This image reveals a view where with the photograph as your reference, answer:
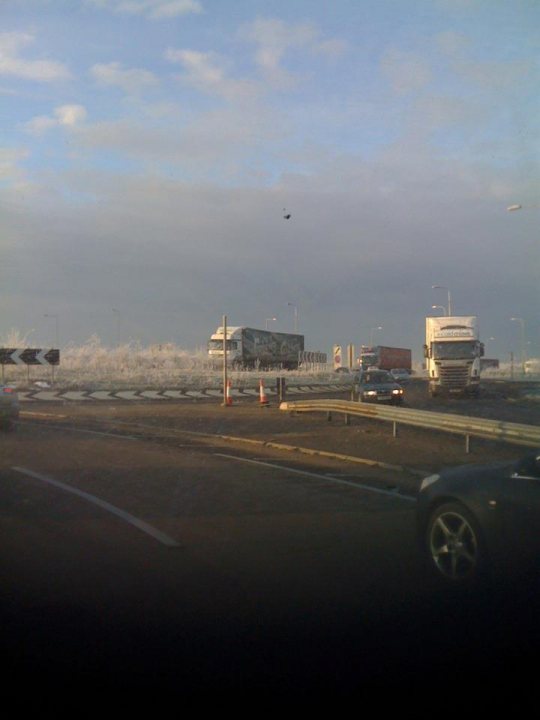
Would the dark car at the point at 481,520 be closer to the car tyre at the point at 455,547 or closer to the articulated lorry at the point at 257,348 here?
the car tyre at the point at 455,547

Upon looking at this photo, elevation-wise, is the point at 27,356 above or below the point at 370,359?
below

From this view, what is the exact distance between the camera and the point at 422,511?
7.82 m

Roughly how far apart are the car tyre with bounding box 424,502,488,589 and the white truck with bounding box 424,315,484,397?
35.4 metres

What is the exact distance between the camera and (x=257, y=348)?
79562 mm

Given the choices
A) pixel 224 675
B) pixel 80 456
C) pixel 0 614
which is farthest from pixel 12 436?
pixel 224 675

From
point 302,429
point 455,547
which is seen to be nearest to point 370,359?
point 302,429

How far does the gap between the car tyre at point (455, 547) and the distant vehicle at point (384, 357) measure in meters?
78.0

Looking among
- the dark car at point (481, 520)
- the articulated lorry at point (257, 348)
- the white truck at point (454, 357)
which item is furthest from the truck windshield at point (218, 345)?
the dark car at point (481, 520)

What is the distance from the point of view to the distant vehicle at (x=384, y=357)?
294ft

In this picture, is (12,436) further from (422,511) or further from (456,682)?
(456,682)

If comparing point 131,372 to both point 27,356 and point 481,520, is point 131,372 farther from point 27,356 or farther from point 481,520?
point 481,520

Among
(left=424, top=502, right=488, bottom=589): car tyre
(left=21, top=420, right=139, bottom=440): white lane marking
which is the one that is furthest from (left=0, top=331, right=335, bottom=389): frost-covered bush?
(left=424, top=502, right=488, bottom=589): car tyre

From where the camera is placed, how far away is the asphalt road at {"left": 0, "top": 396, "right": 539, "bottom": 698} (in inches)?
210

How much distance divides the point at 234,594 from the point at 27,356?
36593mm
